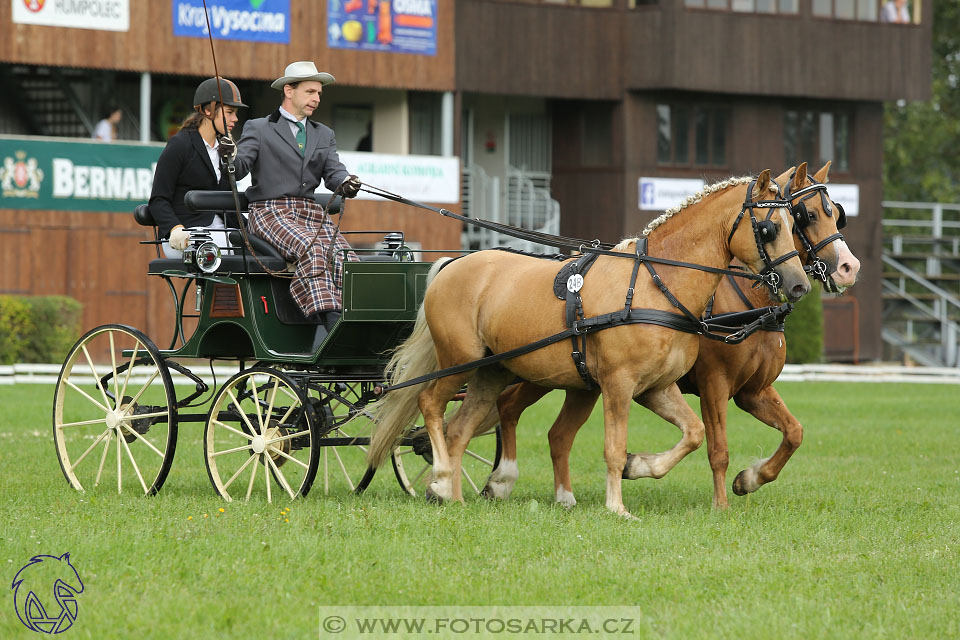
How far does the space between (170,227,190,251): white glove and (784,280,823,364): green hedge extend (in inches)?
843

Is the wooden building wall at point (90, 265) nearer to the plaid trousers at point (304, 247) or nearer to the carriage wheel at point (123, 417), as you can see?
the carriage wheel at point (123, 417)

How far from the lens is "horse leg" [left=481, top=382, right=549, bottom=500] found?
9.45 metres

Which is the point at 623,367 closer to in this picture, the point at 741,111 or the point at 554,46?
the point at 554,46

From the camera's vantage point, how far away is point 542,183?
110 feet

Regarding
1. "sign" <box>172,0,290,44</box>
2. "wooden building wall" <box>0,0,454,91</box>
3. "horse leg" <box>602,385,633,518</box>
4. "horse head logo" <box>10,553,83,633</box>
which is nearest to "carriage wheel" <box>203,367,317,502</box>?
"horse leg" <box>602,385,633,518</box>

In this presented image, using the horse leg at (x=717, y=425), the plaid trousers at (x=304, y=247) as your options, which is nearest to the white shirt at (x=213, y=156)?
the plaid trousers at (x=304, y=247)

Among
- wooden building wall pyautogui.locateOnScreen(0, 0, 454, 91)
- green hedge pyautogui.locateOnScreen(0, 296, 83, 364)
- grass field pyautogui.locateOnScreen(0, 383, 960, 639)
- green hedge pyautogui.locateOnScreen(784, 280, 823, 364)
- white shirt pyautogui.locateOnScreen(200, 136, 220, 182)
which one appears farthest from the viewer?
green hedge pyautogui.locateOnScreen(784, 280, 823, 364)

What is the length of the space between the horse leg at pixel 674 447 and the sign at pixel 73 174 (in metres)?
18.6

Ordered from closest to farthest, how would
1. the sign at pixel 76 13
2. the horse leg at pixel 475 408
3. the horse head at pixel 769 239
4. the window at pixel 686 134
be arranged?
the horse head at pixel 769 239 → the horse leg at pixel 475 408 → the sign at pixel 76 13 → the window at pixel 686 134

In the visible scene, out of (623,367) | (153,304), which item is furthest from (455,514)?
(153,304)

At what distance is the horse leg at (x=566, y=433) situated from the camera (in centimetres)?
946

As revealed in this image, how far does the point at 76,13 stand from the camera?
85.1 ft

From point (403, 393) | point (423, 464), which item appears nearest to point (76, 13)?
point (423, 464)

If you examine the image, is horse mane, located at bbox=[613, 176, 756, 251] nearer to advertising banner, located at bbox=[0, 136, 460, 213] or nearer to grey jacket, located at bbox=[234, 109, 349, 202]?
grey jacket, located at bbox=[234, 109, 349, 202]
